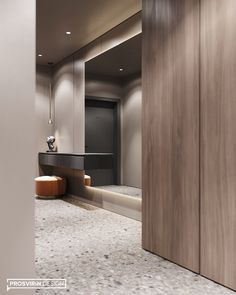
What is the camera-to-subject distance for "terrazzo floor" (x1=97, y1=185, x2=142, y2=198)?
4.19 metres

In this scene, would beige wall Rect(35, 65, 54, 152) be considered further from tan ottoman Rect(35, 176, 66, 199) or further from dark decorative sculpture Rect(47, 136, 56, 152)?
tan ottoman Rect(35, 176, 66, 199)

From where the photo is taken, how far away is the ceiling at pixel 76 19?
4012 mm

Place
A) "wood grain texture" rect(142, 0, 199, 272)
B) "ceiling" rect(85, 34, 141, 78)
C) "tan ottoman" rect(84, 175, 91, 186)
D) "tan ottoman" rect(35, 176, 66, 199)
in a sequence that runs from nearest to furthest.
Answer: "wood grain texture" rect(142, 0, 199, 272), "ceiling" rect(85, 34, 141, 78), "tan ottoman" rect(84, 175, 91, 186), "tan ottoman" rect(35, 176, 66, 199)

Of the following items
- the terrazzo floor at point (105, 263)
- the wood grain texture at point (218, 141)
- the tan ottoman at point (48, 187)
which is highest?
the wood grain texture at point (218, 141)

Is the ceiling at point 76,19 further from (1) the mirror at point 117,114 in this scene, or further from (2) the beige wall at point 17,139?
(2) the beige wall at point 17,139

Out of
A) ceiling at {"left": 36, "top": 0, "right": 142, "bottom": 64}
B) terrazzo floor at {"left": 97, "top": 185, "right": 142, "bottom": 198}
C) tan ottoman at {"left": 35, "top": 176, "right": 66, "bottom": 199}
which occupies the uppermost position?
ceiling at {"left": 36, "top": 0, "right": 142, "bottom": 64}

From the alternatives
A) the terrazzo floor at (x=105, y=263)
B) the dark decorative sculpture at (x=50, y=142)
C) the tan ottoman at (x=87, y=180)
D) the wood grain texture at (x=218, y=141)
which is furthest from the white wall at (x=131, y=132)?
the dark decorative sculpture at (x=50, y=142)

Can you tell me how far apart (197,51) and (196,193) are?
43.5 inches

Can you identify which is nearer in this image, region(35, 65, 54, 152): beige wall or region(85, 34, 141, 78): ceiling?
region(85, 34, 141, 78): ceiling

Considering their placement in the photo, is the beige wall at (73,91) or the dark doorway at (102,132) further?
the beige wall at (73,91)

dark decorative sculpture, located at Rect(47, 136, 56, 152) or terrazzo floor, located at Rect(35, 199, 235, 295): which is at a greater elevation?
dark decorative sculpture, located at Rect(47, 136, 56, 152)

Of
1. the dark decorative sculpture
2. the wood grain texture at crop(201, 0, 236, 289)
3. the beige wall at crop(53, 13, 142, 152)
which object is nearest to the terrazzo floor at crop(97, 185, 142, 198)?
the beige wall at crop(53, 13, 142, 152)

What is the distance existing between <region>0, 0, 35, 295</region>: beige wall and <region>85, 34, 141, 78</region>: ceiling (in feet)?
8.36

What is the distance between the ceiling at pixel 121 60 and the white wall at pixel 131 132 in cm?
17
